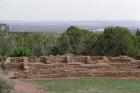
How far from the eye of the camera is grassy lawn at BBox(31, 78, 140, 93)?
21859 mm

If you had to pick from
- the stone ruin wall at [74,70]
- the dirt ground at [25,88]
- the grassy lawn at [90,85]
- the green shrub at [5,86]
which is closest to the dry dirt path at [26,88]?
the dirt ground at [25,88]

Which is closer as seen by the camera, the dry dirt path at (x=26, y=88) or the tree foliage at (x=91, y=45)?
the dry dirt path at (x=26, y=88)

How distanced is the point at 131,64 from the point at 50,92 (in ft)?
41.1

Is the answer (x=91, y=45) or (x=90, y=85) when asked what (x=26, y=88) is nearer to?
(x=90, y=85)

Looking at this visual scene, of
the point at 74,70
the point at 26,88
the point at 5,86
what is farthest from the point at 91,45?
the point at 5,86

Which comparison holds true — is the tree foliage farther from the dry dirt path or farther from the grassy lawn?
the dry dirt path

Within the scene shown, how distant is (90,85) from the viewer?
930 inches

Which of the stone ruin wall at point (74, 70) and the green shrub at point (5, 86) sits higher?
the green shrub at point (5, 86)

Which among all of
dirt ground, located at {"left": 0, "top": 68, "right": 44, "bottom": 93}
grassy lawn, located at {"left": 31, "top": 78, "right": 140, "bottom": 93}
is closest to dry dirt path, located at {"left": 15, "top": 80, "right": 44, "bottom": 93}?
dirt ground, located at {"left": 0, "top": 68, "right": 44, "bottom": 93}

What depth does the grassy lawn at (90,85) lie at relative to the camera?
21.9m

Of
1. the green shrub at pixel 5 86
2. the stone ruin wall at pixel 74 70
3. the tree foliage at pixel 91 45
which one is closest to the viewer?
the green shrub at pixel 5 86

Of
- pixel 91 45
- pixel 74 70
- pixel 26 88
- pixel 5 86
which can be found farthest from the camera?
pixel 91 45

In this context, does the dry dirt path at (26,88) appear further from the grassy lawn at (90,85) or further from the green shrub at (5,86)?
the green shrub at (5,86)

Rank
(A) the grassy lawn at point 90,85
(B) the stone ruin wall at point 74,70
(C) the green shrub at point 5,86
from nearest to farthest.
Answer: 1. (C) the green shrub at point 5,86
2. (A) the grassy lawn at point 90,85
3. (B) the stone ruin wall at point 74,70
